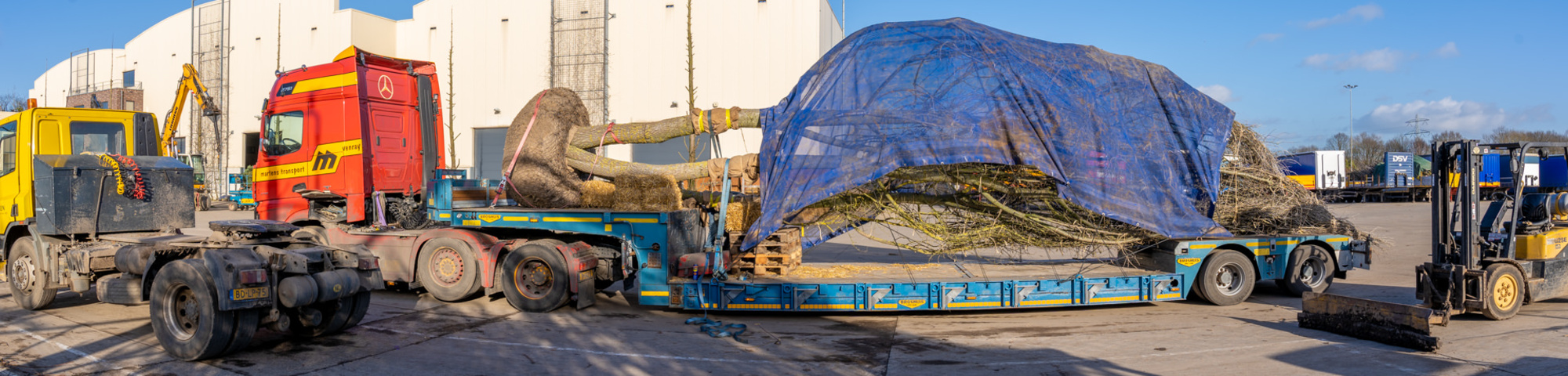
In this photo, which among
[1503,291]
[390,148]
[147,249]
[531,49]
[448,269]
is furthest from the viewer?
[531,49]

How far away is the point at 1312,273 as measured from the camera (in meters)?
10.8

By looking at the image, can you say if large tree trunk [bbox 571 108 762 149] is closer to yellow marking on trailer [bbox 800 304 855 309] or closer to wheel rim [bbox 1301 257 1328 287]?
yellow marking on trailer [bbox 800 304 855 309]

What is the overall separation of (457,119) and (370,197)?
27.4 metres

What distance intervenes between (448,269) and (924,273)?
586cm

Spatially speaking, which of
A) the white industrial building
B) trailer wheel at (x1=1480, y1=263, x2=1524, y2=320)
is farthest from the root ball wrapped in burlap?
the white industrial building

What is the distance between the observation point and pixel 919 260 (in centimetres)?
1325

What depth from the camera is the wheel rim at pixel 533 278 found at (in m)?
9.79

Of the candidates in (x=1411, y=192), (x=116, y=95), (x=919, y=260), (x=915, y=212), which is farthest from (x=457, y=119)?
(x=1411, y=192)

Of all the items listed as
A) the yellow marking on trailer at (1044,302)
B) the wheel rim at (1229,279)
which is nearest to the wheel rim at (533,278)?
the yellow marking on trailer at (1044,302)

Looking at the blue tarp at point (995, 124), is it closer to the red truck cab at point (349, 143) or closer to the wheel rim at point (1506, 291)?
the wheel rim at point (1506, 291)

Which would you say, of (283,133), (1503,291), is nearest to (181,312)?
(283,133)

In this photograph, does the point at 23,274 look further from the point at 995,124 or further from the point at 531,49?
the point at 531,49

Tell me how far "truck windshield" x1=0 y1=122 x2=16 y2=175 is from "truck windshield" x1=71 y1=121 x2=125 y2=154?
1.76 ft

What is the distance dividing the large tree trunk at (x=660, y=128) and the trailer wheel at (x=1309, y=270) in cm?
700
